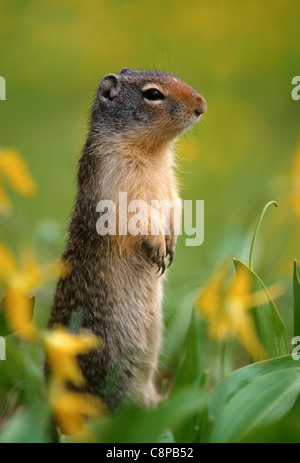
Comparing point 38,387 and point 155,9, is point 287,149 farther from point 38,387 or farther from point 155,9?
point 38,387

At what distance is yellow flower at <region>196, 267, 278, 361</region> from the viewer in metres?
2.40

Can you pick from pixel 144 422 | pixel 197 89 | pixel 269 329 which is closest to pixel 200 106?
pixel 269 329

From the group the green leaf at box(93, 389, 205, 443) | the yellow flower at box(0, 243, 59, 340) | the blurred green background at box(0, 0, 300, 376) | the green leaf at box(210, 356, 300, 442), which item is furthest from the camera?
the blurred green background at box(0, 0, 300, 376)

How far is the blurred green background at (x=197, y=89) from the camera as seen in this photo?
158 inches

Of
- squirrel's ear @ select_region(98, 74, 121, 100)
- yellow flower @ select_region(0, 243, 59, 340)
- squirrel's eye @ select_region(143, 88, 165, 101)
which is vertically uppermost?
squirrel's ear @ select_region(98, 74, 121, 100)

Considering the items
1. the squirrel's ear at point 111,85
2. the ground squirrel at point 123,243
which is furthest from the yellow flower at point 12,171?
the squirrel's ear at point 111,85

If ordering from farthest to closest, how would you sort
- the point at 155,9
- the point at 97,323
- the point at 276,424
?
the point at 155,9
the point at 97,323
the point at 276,424

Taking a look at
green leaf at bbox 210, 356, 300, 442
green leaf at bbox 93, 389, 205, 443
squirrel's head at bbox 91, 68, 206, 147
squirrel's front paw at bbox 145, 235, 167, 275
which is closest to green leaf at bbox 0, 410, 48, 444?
green leaf at bbox 93, 389, 205, 443

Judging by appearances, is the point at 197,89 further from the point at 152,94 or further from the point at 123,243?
the point at 123,243

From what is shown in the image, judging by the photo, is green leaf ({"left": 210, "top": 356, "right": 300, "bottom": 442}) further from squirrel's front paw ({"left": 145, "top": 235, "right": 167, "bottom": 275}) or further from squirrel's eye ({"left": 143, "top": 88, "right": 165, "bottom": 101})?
squirrel's eye ({"left": 143, "top": 88, "right": 165, "bottom": 101})
